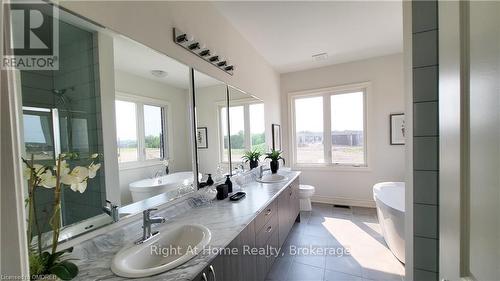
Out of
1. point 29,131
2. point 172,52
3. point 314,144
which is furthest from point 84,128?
point 314,144

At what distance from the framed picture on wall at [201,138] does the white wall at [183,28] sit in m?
0.58

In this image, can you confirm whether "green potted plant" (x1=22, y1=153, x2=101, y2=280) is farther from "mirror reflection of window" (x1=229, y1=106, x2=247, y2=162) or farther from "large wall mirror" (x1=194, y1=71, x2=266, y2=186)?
"mirror reflection of window" (x1=229, y1=106, x2=247, y2=162)

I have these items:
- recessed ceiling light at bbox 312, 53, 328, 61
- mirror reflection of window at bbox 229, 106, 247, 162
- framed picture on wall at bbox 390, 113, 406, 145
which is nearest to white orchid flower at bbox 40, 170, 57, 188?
mirror reflection of window at bbox 229, 106, 247, 162

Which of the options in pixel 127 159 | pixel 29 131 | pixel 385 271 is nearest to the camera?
pixel 29 131

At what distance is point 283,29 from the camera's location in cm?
267

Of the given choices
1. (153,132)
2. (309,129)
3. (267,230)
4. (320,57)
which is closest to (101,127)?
(153,132)

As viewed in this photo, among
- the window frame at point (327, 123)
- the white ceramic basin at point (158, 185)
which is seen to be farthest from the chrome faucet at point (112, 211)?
the window frame at point (327, 123)

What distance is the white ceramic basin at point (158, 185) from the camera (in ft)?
4.61

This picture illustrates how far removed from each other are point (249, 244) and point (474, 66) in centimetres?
151

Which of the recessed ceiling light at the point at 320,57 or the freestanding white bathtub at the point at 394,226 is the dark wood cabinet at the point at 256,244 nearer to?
the freestanding white bathtub at the point at 394,226

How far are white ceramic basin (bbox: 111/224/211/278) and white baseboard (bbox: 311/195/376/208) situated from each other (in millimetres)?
3527

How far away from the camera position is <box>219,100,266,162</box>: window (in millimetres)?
2530

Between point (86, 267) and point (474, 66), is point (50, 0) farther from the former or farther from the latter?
point (474, 66)

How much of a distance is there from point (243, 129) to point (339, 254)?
6.50 feet
